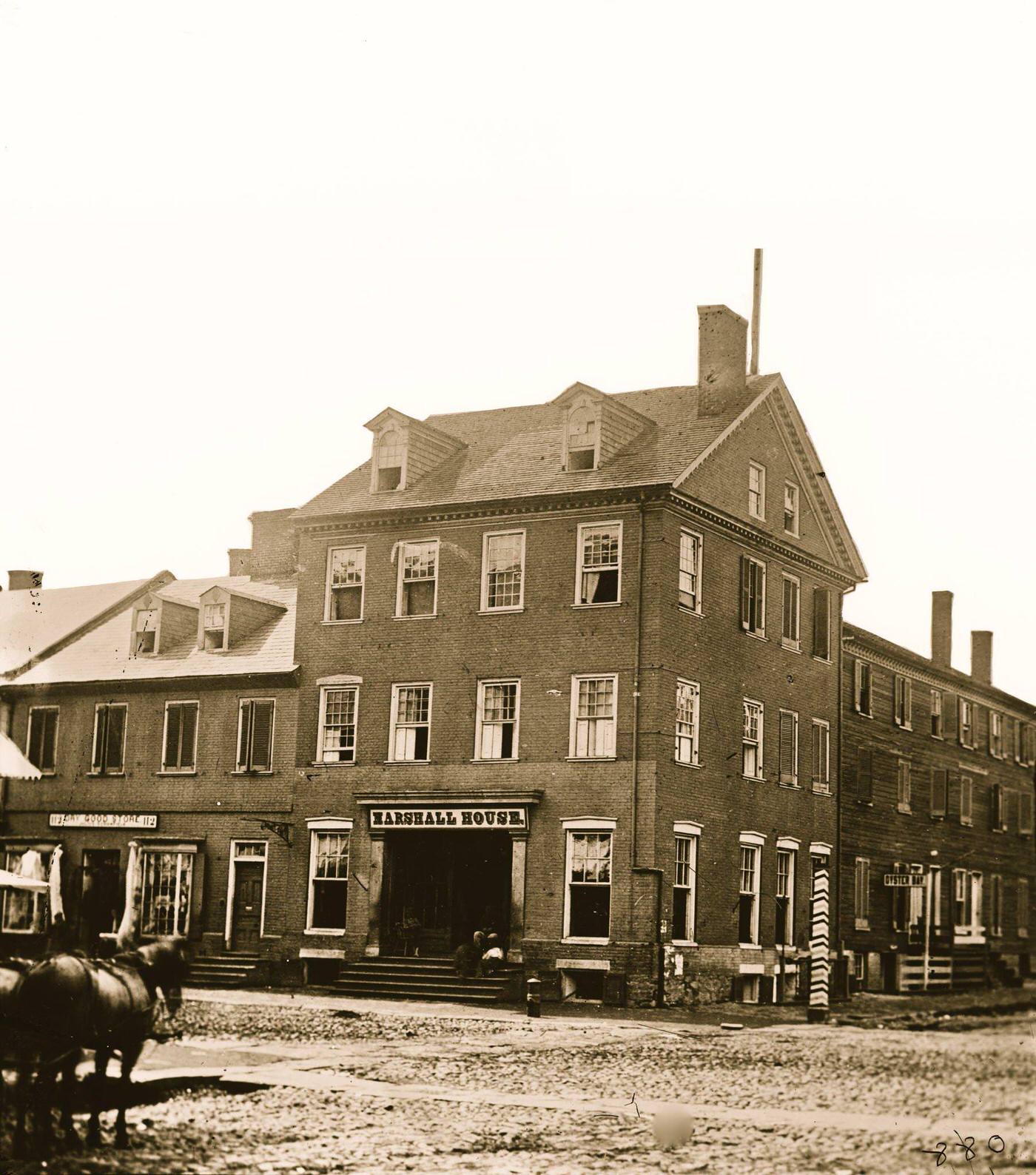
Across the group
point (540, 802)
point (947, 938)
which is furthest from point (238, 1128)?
point (540, 802)

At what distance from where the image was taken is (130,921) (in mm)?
8930

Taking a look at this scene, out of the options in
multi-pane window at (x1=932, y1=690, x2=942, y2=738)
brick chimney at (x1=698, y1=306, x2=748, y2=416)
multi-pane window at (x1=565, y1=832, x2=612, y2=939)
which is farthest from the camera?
multi-pane window at (x1=565, y1=832, x2=612, y2=939)

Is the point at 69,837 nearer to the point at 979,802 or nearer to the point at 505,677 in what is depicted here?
the point at 979,802

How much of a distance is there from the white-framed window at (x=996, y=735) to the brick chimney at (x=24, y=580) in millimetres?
5606

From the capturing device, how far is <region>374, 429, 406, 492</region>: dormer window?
384 inches

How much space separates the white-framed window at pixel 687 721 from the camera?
1642 cm

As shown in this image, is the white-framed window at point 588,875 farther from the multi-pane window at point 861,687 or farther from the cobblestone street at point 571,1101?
the multi-pane window at point 861,687

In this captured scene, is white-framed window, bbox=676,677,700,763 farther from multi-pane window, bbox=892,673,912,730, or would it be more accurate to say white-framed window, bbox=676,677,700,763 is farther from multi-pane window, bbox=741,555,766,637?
multi-pane window, bbox=892,673,912,730

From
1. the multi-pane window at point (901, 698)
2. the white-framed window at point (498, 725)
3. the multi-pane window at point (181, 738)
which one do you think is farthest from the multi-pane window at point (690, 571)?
the multi-pane window at point (181, 738)

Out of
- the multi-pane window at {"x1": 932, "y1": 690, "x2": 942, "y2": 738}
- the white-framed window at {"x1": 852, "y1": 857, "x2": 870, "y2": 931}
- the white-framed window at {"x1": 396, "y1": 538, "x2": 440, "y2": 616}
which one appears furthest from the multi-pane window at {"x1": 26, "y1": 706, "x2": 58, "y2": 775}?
the multi-pane window at {"x1": 932, "y1": 690, "x2": 942, "y2": 738}

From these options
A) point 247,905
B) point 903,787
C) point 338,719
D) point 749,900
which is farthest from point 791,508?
point 749,900

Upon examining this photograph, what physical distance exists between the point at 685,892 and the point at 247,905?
9.66m

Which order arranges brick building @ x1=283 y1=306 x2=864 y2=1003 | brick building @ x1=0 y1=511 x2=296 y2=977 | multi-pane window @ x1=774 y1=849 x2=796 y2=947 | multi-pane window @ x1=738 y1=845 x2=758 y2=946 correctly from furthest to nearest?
1. multi-pane window @ x1=738 y1=845 x2=758 y2=946
2. multi-pane window @ x1=774 y1=849 x2=796 y2=947
3. brick building @ x1=283 y1=306 x2=864 y2=1003
4. brick building @ x1=0 y1=511 x2=296 y2=977

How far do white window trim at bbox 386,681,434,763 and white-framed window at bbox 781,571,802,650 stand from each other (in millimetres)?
3485
